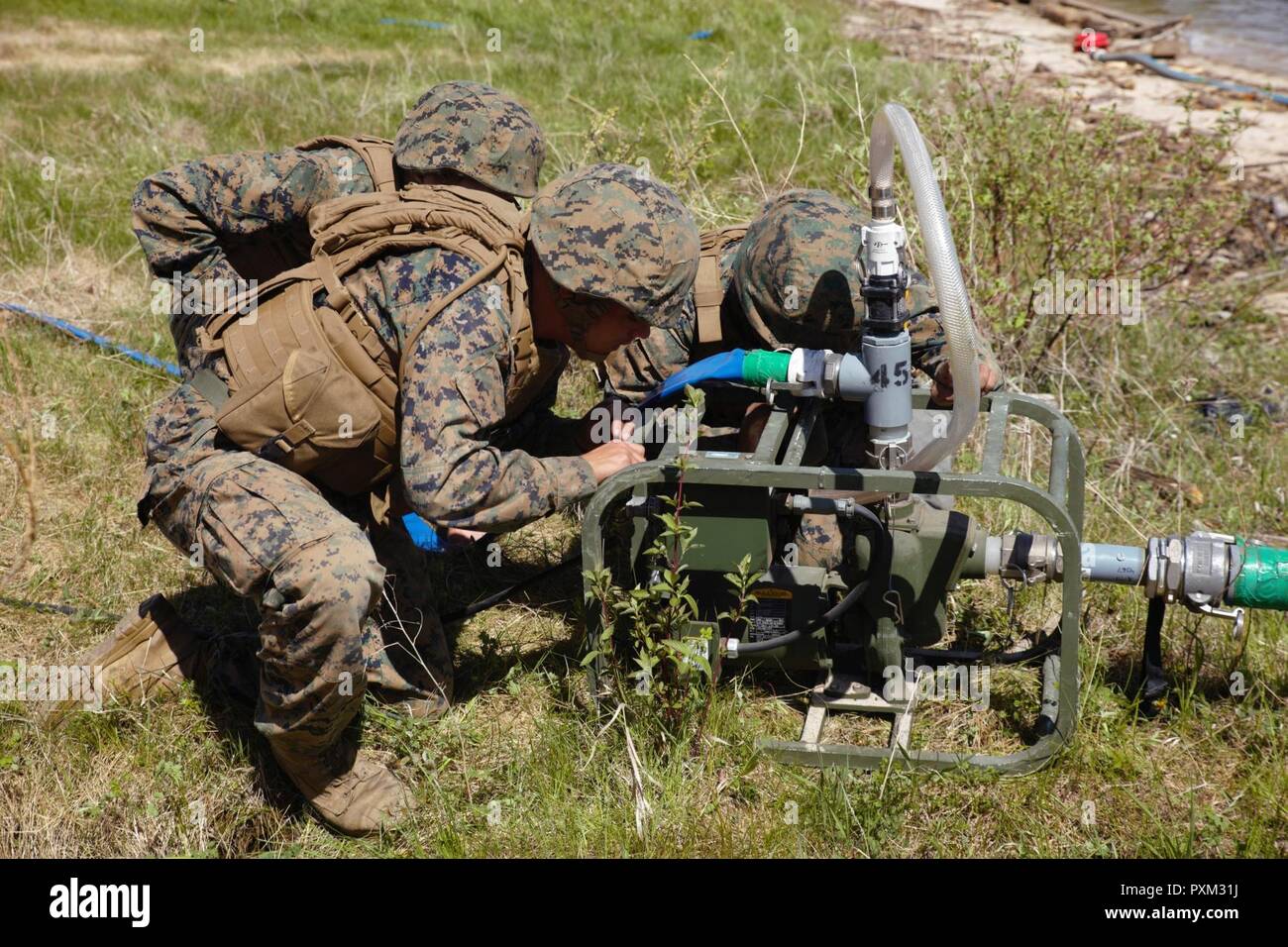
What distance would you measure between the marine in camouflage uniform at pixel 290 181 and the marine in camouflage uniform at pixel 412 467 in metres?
0.52

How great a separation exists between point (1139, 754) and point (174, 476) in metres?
3.02

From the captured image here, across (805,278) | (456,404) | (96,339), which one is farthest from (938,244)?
(96,339)

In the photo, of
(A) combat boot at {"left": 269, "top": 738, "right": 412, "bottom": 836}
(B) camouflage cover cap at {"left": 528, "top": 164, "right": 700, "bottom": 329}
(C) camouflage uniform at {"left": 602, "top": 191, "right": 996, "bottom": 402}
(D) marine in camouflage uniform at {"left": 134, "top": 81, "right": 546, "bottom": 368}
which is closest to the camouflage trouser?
(A) combat boot at {"left": 269, "top": 738, "right": 412, "bottom": 836}

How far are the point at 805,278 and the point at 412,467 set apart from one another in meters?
1.55

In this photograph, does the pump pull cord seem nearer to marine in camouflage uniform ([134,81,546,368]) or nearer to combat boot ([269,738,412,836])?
combat boot ([269,738,412,836])

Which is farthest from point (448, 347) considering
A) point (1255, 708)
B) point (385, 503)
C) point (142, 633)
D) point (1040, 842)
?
point (1255, 708)

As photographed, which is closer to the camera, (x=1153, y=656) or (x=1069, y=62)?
(x=1153, y=656)

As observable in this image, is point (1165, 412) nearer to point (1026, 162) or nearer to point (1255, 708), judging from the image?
point (1026, 162)

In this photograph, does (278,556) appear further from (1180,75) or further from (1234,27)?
(1234,27)

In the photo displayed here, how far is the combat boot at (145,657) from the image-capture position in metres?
4.01

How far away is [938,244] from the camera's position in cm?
298

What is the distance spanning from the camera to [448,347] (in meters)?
3.35

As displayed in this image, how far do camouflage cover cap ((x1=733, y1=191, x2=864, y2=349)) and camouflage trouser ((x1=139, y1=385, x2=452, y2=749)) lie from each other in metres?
1.61

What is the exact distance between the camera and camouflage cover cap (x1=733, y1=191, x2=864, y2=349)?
4.13 meters
